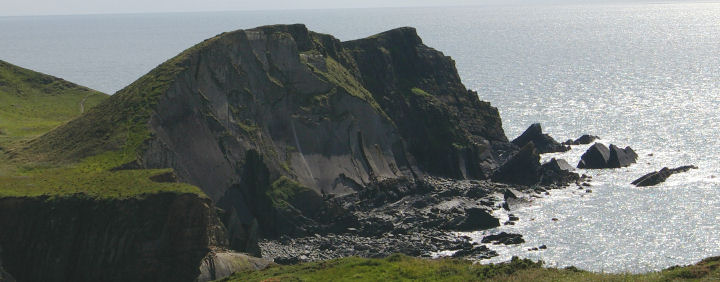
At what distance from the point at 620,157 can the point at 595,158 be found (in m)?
3.52

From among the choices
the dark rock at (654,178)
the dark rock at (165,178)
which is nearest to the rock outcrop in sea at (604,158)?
the dark rock at (654,178)

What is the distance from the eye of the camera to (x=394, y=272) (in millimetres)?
59250

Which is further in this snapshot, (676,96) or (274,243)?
(676,96)

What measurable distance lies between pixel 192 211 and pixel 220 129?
92.3 feet

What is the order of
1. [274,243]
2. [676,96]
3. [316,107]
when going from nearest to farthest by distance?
[274,243] → [316,107] → [676,96]

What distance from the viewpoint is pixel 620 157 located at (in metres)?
126

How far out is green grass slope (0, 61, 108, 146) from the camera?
4510 inches

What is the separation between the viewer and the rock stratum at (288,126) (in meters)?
97.4

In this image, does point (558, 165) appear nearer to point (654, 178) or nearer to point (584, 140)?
point (654, 178)

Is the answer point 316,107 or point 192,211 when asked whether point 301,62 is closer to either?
point 316,107

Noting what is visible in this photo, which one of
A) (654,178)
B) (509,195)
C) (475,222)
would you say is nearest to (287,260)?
(475,222)

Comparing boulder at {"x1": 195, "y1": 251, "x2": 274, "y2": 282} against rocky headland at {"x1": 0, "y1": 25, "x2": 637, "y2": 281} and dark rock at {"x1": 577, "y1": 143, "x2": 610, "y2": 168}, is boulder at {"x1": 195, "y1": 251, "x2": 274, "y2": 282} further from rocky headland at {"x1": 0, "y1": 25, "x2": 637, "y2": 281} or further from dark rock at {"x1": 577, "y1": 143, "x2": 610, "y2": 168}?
dark rock at {"x1": 577, "y1": 143, "x2": 610, "y2": 168}

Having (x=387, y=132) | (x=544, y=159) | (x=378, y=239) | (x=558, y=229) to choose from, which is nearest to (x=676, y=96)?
(x=544, y=159)

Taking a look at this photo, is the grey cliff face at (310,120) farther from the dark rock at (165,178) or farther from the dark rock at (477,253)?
the dark rock at (477,253)
